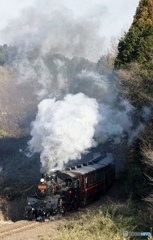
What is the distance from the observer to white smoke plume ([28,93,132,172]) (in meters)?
19.3

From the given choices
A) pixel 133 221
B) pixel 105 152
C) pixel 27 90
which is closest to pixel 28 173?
pixel 105 152

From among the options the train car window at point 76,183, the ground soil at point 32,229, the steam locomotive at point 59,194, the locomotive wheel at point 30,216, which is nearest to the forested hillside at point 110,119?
the ground soil at point 32,229

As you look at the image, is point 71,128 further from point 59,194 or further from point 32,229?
point 32,229

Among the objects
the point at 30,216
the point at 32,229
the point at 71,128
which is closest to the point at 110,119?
the point at 71,128

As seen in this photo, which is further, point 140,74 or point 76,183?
point 140,74

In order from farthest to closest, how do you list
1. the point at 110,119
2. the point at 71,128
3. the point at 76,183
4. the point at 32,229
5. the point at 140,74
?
the point at 110,119 < the point at 140,74 < the point at 71,128 < the point at 76,183 < the point at 32,229

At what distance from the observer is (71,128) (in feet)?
64.8

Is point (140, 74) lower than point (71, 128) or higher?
higher

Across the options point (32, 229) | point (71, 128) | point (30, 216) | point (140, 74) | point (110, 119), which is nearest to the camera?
point (32, 229)

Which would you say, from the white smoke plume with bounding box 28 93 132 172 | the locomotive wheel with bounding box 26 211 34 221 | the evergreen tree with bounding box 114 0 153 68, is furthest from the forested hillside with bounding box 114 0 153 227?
the locomotive wheel with bounding box 26 211 34 221

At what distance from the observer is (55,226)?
15.5 m

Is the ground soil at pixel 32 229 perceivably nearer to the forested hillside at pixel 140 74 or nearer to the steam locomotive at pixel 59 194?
the steam locomotive at pixel 59 194

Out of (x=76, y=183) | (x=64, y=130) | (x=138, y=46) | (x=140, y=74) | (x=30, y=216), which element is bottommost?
(x=30, y=216)

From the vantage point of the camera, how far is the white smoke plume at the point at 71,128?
19297 millimetres
